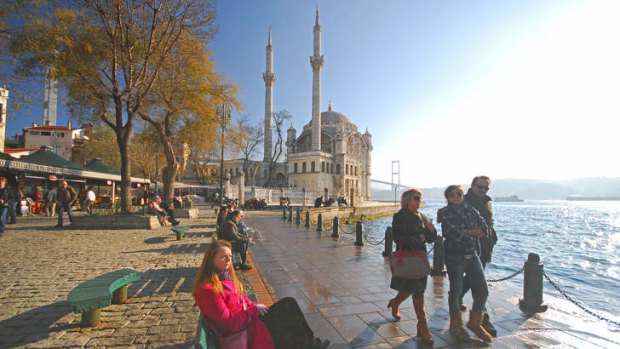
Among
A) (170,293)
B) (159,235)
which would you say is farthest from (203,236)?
(170,293)

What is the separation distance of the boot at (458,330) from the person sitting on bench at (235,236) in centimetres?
384

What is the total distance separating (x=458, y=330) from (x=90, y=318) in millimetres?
4084

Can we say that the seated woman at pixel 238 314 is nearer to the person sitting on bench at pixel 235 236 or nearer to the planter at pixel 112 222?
the person sitting on bench at pixel 235 236

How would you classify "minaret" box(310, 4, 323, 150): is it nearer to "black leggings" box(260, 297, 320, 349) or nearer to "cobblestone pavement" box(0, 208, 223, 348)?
"cobblestone pavement" box(0, 208, 223, 348)

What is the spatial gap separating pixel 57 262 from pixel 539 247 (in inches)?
821

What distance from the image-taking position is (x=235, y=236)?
595cm

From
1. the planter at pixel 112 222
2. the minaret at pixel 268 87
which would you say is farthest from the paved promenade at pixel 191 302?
the minaret at pixel 268 87

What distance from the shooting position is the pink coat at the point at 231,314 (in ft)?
7.68

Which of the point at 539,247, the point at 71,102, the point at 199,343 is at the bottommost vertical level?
the point at 539,247

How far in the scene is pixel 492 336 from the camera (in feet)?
11.6

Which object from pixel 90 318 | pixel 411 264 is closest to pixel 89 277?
pixel 90 318

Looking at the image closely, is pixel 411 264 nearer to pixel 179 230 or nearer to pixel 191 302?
pixel 191 302

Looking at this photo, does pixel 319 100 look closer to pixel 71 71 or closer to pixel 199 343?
pixel 71 71

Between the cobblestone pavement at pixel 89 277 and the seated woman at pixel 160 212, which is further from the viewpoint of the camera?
the seated woman at pixel 160 212
